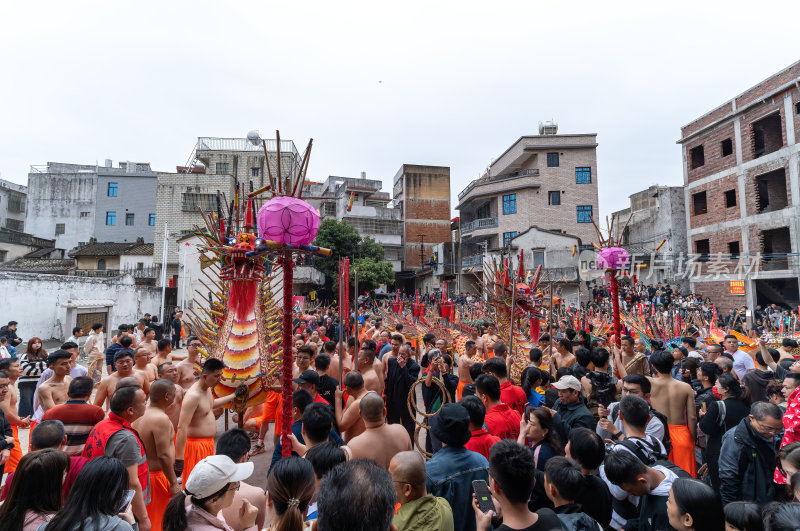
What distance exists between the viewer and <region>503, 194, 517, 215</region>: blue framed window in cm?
2942

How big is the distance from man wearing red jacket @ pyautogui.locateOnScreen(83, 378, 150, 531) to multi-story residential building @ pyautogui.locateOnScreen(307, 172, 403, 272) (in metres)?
31.3

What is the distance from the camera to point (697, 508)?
6.32 feet

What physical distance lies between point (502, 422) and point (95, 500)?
2.64m

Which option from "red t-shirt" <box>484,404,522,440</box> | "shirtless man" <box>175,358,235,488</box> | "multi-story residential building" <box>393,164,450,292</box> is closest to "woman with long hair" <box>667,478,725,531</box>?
"red t-shirt" <box>484,404,522,440</box>

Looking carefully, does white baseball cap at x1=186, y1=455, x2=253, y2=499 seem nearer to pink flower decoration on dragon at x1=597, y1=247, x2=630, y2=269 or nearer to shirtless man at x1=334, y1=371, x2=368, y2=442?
shirtless man at x1=334, y1=371, x2=368, y2=442

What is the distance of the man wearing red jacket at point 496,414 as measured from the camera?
11.1ft

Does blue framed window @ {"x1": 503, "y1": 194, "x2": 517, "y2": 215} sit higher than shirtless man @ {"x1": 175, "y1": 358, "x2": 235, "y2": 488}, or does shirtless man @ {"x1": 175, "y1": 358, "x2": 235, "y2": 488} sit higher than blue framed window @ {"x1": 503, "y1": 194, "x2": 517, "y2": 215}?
blue framed window @ {"x1": 503, "y1": 194, "x2": 517, "y2": 215}

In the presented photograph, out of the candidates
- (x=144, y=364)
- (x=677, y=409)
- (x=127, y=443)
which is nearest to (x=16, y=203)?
(x=144, y=364)

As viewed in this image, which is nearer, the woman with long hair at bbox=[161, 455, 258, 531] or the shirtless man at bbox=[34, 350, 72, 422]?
the woman with long hair at bbox=[161, 455, 258, 531]

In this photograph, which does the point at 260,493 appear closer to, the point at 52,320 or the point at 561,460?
the point at 561,460

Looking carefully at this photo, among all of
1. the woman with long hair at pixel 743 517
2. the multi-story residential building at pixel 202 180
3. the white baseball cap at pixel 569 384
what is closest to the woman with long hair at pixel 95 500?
the woman with long hair at pixel 743 517

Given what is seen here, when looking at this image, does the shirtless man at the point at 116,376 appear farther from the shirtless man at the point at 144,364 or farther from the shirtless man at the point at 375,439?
the shirtless man at the point at 375,439

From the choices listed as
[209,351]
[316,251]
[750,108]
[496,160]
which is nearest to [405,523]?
[316,251]

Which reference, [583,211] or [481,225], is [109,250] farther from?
[583,211]
